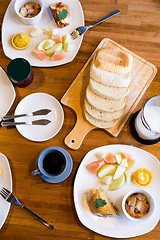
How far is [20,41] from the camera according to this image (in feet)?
5.85

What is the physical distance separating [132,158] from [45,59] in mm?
931

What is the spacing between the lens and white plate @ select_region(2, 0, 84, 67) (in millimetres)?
1801

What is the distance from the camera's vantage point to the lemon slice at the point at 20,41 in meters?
1.79

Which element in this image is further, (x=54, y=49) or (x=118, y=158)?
(x=54, y=49)

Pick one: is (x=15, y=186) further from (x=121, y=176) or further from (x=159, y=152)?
(x=159, y=152)

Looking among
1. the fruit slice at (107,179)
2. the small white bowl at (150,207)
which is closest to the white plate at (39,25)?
the fruit slice at (107,179)

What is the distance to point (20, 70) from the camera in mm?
1666

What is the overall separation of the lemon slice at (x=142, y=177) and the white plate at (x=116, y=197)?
0.04 metres

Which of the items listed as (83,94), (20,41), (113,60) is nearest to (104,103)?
(83,94)

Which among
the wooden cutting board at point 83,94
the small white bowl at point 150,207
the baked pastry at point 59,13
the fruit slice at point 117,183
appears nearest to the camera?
the small white bowl at point 150,207

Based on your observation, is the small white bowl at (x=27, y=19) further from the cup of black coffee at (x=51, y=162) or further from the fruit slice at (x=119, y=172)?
the fruit slice at (x=119, y=172)

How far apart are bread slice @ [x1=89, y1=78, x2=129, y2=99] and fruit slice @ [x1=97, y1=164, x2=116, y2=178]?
1.50 ft

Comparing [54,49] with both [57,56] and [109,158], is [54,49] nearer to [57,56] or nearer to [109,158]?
[57,56]

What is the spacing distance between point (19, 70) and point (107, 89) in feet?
1.98
